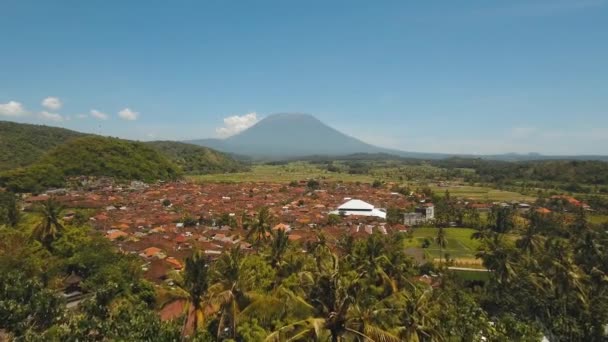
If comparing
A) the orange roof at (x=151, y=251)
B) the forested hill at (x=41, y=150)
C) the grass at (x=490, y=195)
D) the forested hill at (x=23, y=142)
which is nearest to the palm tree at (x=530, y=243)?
the orange roof at (x=151, y=251)

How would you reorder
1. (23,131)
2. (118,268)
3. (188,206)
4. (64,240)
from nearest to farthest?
1. (118,268)
2. (64,240)
3. (188,206)
4. (23,131)

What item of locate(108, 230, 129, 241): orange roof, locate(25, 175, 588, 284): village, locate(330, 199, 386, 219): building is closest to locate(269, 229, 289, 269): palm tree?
locate(25, 175, 588, 284): village

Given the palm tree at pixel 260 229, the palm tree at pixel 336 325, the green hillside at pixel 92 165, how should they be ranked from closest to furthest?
the palm tree at pixel 336 325
the palm tree at pixel 260 229
the green hillside at pixel 92 165

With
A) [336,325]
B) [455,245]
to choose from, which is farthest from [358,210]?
[336,325]

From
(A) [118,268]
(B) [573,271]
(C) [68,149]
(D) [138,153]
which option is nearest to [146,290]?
(A) [118,268]

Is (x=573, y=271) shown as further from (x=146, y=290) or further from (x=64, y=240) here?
(x=64, y=240)

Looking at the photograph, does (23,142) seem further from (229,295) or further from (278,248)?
(229,295)

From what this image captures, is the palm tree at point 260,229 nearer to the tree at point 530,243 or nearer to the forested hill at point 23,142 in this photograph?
the tree at point 530,243
